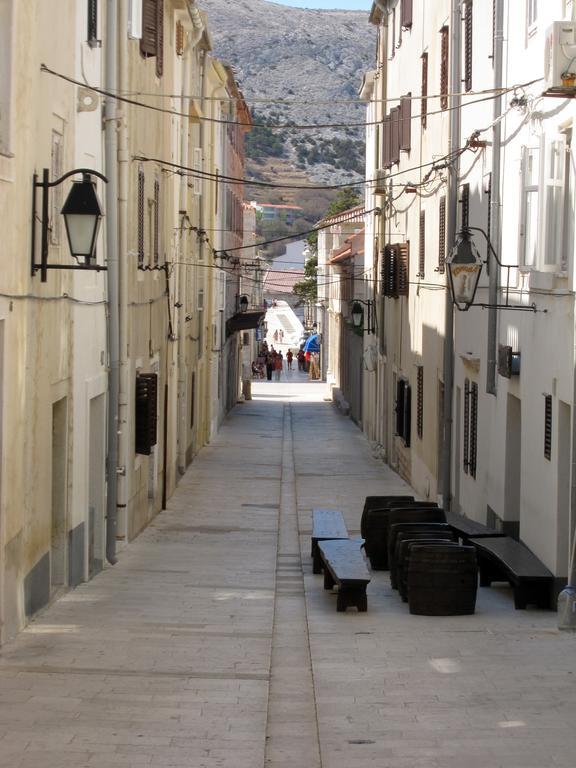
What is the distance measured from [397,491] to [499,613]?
12735 mm

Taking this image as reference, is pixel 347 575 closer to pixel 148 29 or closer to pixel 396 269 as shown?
pixel 148 29

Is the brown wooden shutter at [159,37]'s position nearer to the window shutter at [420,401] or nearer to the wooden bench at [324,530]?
the window shutter at [420,401]

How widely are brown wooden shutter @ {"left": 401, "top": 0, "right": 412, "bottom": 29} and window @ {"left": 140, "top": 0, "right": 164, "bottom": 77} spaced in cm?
811

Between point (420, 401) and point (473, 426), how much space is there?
20.0 ft

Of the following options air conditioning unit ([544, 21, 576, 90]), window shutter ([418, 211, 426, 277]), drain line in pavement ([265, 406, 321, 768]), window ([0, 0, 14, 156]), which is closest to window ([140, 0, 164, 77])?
window shutter ([418, 211, 426, 277])

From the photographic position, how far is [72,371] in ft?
45.5

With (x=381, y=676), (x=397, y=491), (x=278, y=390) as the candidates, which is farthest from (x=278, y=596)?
(x=278, y=390)

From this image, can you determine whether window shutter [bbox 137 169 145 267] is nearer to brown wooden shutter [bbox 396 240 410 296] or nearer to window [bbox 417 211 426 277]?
window [bbox 417 211 426 277]

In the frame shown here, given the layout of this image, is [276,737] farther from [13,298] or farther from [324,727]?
[13,298]

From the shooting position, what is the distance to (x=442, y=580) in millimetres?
12406

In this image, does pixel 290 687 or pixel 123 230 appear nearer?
pixel 290 687

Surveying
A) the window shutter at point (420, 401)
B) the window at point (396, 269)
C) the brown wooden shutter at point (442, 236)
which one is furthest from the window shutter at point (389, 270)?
the brown wooden shutter at point (442, 236)

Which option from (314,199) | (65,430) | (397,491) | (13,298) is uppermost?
(314,199)

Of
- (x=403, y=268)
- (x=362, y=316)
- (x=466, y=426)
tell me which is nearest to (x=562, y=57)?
(x=466, y=426)
